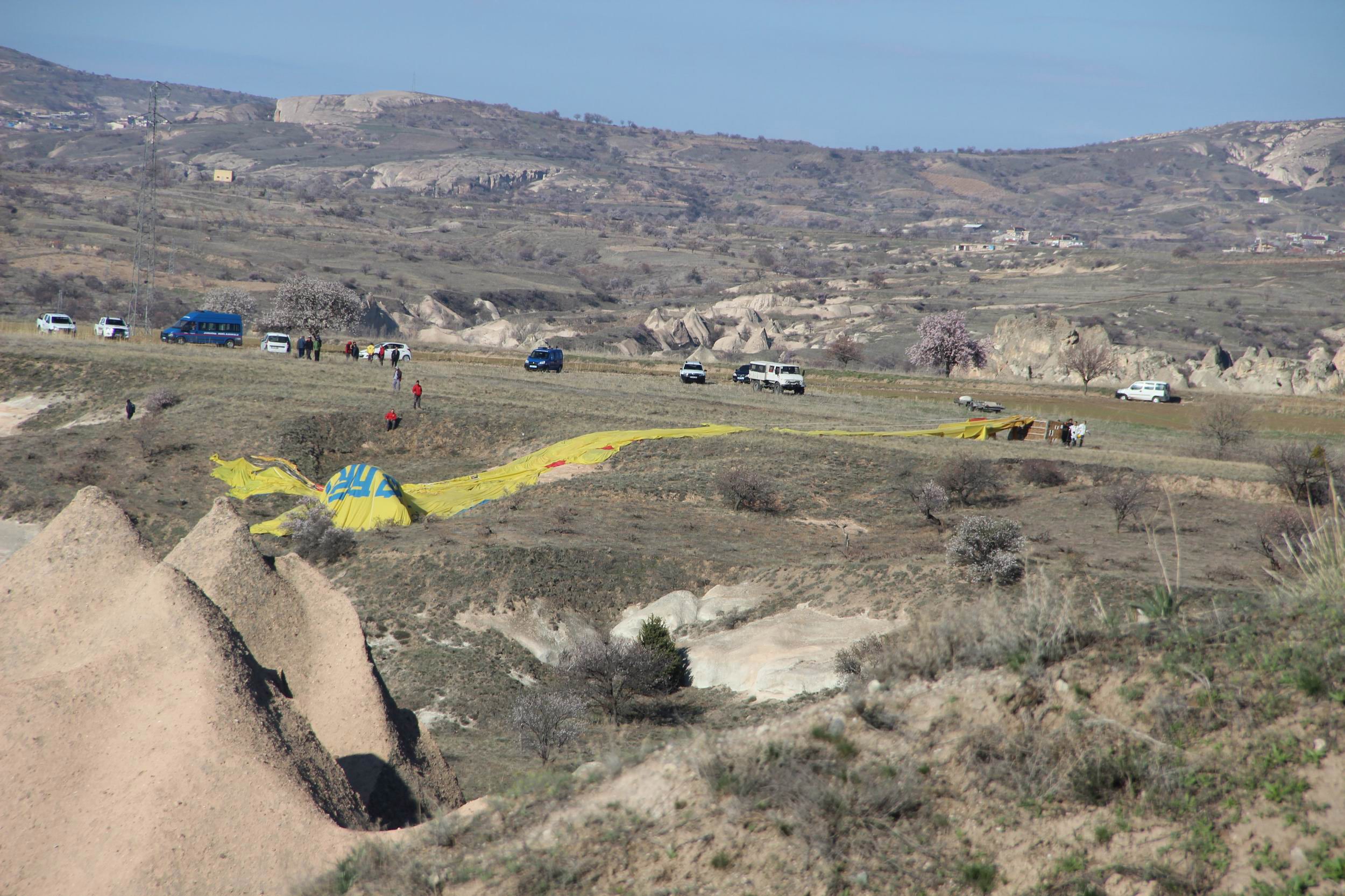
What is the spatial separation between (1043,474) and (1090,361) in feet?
150

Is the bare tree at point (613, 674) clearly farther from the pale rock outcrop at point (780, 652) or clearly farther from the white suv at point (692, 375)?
the white suv at point (692, 375)

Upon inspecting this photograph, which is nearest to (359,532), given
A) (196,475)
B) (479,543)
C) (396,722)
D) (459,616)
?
(479,543)

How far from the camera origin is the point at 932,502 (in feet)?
93.8

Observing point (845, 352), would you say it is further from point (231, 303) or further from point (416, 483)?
point (416, 483)

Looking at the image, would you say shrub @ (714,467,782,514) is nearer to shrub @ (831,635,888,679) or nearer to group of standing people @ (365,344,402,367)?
shrub @ (831,635,888,679)

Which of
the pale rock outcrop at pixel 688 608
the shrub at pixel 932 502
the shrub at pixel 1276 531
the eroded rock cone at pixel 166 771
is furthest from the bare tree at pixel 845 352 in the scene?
the eroded rock cone at pixel 166 771

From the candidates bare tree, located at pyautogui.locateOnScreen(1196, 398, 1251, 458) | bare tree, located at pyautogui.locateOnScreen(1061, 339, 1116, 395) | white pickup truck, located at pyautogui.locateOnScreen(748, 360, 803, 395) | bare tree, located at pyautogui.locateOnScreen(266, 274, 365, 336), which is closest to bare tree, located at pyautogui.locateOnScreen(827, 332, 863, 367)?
bare tree, located at pyautogui.locateOnScreen(1061, 339, 1116, 395)

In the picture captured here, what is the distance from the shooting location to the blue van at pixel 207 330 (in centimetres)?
6512

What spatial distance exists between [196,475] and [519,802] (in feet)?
98.9

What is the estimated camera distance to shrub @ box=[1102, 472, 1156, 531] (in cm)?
2667

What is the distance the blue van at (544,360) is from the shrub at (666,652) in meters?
47.4

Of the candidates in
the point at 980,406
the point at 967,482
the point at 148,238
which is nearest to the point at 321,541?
the point at 967,482

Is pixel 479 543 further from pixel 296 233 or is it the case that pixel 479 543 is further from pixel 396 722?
pixel 296 233

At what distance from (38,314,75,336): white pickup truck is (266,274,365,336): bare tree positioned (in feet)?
40.8
